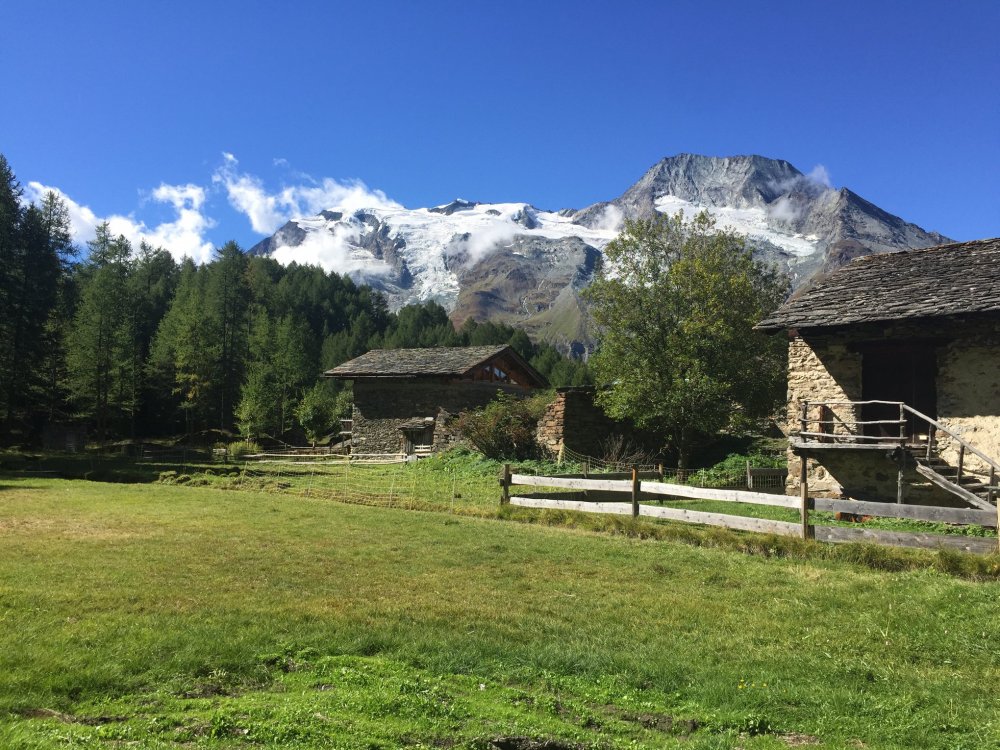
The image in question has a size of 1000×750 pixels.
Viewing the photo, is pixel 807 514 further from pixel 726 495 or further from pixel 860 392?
pixel 860 392

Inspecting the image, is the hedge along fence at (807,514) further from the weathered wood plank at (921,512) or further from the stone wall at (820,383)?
the stone wall at (820,383)

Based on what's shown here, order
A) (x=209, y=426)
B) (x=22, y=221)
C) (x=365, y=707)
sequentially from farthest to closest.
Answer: (x=209, y=426), (x=22, y=221), (x=365, y=707)

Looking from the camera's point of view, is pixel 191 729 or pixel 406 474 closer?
pixel 191 729

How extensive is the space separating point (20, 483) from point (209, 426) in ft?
130

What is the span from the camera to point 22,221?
44250 millimetres

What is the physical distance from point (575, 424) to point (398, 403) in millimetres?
14435


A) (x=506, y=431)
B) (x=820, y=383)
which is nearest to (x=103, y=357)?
(x=506, y=431)

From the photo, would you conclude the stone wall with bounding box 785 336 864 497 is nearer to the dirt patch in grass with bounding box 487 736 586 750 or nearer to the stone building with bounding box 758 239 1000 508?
the stone building with bounding box 758 239 1000 508

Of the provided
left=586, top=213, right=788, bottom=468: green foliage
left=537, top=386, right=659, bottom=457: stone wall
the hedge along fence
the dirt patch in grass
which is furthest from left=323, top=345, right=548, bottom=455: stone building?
the dirt patch in grass

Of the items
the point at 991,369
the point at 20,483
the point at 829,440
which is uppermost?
the point at 991,369

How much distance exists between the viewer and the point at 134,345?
53.3 metres

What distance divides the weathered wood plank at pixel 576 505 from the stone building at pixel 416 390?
20832 mm

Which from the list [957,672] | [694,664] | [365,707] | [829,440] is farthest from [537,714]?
→ [829,440]

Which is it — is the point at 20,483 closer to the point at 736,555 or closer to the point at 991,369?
the point at 736,555
